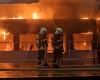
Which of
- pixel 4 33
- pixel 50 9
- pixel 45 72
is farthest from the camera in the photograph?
pixel 50 9

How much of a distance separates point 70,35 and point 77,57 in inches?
137

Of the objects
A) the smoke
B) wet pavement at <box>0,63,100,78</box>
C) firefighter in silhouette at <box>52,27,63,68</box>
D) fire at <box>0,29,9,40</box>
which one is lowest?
wet pavement at <box>0,63,100,78</box>

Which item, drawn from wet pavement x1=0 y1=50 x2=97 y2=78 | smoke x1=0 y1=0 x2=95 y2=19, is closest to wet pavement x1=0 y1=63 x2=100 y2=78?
wet pavement x1=0 y1=50 x2=97 y2=78

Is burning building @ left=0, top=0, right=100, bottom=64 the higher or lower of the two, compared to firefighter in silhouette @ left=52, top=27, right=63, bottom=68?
higher

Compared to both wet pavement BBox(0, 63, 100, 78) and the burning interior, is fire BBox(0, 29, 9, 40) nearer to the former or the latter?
the burning interior

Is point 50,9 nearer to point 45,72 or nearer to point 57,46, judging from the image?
point 57,46

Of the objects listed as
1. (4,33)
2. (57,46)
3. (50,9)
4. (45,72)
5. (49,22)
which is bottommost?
(45,72)

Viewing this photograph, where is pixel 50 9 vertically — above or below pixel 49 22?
above

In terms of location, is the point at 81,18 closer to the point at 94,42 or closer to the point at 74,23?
the point at 74,23

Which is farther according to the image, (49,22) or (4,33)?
(49,22)

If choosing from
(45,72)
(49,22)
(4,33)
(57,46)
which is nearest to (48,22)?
(49,22)

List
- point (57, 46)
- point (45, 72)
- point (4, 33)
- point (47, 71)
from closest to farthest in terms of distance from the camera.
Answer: point (45, 72)
point (47, 71)
point (57, 46)
point (4, 33)

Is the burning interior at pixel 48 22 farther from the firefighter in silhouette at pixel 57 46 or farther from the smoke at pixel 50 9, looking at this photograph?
the firefighter in silhouette at pixel 57 46

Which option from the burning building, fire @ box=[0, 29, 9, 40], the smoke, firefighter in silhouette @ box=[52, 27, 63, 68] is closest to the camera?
firefighter in silhouette @ box=[52, 27, 63, 68]
